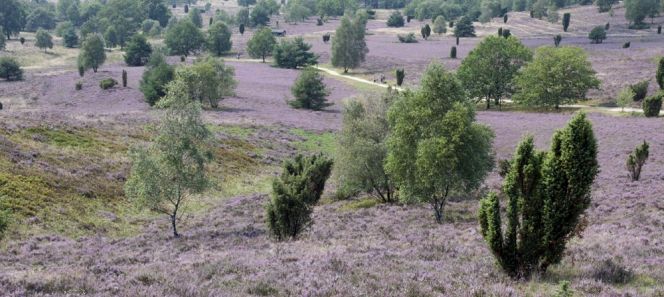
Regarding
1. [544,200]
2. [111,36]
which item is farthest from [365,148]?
[111,36]

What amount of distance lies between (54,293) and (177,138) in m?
16.5

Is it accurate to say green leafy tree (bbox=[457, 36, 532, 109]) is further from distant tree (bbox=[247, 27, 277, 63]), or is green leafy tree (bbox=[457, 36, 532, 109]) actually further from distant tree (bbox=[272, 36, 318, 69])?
distant tree (bbox=[247, 27, 277, 63])

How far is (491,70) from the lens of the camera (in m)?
84.6

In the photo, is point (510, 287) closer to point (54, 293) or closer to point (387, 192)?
point (54, 293)

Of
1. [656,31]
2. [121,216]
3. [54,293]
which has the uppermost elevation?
[656,31]

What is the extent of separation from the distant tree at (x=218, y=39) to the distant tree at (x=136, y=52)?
25.7 meters

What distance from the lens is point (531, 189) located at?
15086 mm

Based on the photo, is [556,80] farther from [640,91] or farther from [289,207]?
[289,207]

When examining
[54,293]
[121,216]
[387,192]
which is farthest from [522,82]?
[54,293]

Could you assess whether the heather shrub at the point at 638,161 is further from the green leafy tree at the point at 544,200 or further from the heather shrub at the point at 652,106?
the heather shrub at the point at 652,106

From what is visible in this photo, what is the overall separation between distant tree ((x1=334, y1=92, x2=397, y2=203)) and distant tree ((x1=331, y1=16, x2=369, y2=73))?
85.6 meters

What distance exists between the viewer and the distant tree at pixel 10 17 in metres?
182

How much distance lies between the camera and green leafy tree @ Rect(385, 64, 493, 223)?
28766 mm

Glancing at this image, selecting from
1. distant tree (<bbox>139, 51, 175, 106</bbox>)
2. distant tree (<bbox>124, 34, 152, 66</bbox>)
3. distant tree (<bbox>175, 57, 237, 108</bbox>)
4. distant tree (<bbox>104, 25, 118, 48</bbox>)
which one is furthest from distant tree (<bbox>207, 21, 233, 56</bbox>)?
distant tree (<bbox>139, 51, 175, 106</bbox>)
